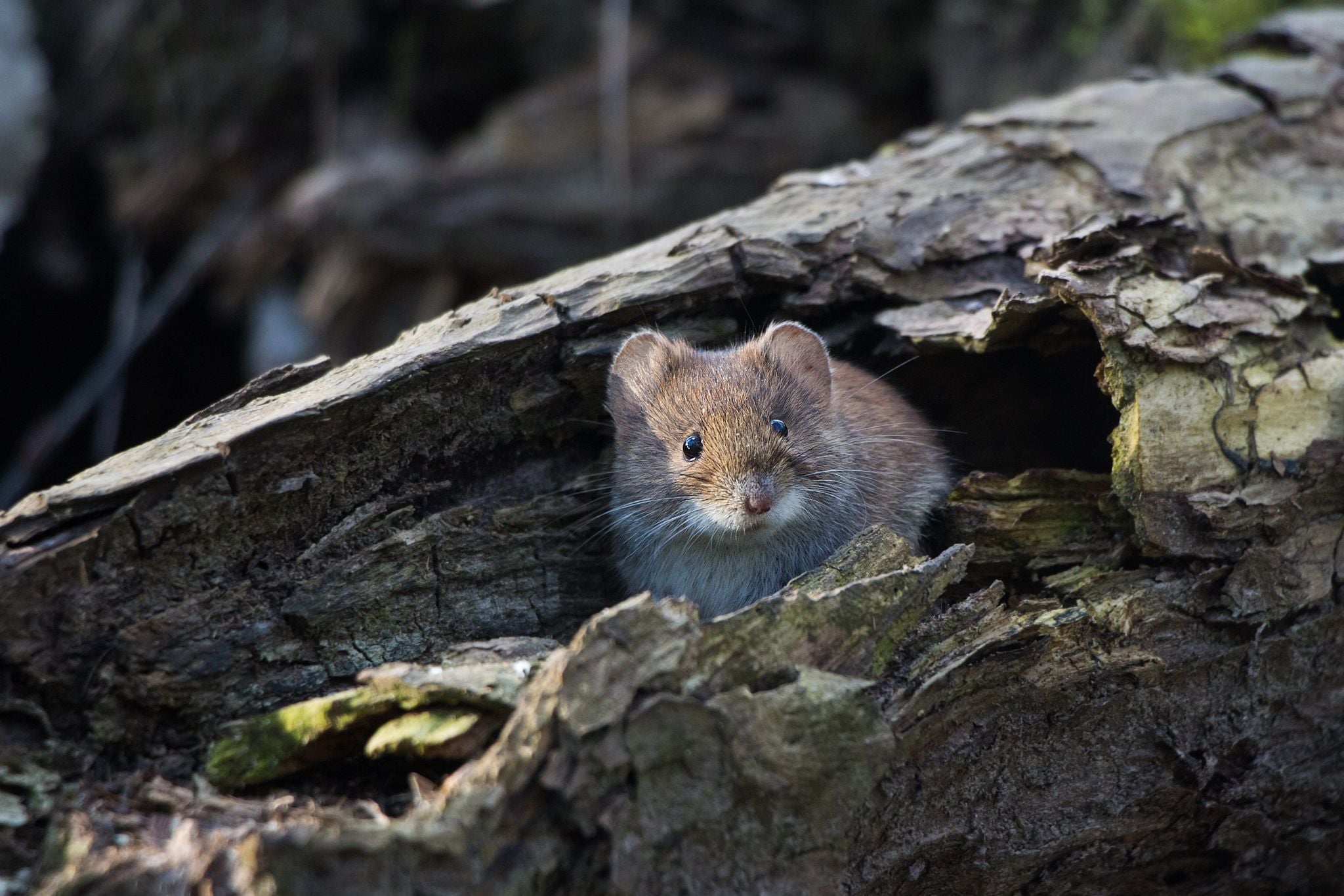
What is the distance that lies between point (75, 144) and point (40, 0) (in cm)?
126

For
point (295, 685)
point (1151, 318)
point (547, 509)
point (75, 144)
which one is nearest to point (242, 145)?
point (75, 144)

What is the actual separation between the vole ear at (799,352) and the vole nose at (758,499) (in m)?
0.66

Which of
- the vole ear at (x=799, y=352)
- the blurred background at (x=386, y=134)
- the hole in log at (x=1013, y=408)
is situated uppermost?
the blurred background at (x=386, y=134)

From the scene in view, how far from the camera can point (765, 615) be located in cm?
369

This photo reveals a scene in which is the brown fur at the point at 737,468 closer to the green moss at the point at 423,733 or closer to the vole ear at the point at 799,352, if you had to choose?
the vole ear at the point at 799,352

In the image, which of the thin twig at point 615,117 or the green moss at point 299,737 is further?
the thin twig at point 615,117

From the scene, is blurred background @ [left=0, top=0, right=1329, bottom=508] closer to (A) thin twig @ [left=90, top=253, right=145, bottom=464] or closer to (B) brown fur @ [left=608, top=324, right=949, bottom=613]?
(A) thin twig @ [left=90, top=253, right=145, bottom=464]

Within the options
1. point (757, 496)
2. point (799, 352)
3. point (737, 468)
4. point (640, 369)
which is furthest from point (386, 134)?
point (757, 496)

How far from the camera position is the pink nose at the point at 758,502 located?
487 cm

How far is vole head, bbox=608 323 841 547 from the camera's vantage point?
199 inches

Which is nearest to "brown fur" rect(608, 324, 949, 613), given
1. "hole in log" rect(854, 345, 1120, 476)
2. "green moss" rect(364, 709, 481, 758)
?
"hole in log" rect(854, 345, 1120, 476)

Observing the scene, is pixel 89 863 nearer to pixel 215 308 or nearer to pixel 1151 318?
pixel 1151 318

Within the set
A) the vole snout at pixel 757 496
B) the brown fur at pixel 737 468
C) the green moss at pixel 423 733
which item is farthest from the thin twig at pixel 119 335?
the green moss at pixel 423 733

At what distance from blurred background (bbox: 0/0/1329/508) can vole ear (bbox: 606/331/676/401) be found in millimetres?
4740
